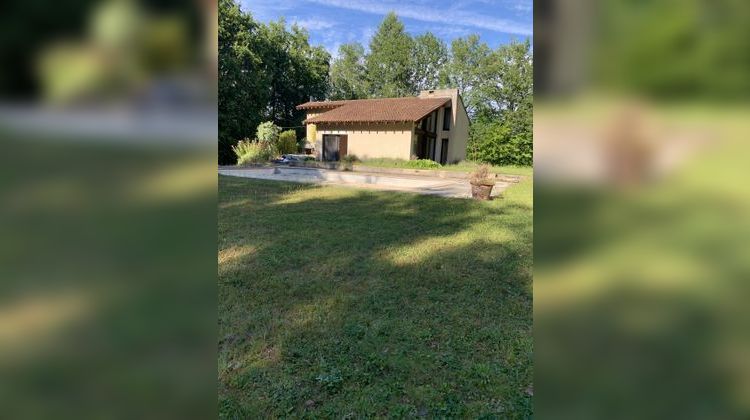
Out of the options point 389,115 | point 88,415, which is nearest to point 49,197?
point 88,415

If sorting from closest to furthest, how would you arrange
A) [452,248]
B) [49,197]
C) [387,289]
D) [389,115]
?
[49,197], [387,289], [452,248], [389,115]

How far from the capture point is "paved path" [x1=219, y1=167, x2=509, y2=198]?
946cm

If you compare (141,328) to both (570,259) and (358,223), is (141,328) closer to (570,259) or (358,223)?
(570,259)

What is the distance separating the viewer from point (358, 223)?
231 inches

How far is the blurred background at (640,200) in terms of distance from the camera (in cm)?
65

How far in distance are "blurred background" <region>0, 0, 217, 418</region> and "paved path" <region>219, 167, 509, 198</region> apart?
815 cm

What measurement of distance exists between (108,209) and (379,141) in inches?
425

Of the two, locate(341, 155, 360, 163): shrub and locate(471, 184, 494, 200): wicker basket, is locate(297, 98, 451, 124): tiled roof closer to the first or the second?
locate(341, 155, 360, 163): shrub

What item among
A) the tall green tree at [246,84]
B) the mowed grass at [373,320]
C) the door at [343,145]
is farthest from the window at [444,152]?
the mowed grass at [373,320]

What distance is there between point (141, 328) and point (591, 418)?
0.98 meters

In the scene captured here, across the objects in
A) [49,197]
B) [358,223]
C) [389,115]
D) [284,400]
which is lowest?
[284,400]

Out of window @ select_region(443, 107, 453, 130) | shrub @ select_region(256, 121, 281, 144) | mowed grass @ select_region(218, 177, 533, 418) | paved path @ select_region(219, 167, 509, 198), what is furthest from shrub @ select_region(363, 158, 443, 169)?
mowed grass @ select_region(218, 177, 533, 418)

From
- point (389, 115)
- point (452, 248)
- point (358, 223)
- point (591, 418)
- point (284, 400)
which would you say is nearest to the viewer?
point (591, 418)

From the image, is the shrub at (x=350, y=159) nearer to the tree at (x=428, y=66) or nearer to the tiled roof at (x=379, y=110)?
the tiled roof at (x=379, y=110)
